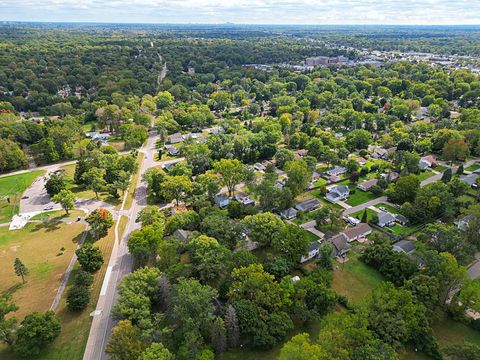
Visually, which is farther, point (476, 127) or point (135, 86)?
point (135, 86)

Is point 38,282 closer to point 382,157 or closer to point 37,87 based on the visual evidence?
point 382,157

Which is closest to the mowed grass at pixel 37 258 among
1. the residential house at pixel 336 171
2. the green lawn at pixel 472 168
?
the residential house at pixel 336 171

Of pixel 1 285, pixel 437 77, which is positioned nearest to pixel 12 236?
pixel 1 285

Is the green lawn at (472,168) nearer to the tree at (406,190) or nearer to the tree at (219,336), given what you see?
the tree at (406,190)

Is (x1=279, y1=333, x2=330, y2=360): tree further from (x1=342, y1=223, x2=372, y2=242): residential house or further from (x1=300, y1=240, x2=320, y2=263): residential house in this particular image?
(x1=342, y1=223, x2=372, y2=242): residential house

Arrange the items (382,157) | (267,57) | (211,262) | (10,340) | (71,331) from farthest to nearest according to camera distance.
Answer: (267,57) < (382,157) < (211,262) < (71,331) < (10,340)

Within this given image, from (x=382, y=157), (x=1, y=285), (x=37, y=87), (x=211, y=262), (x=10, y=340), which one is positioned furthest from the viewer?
(x=37, y=87)
